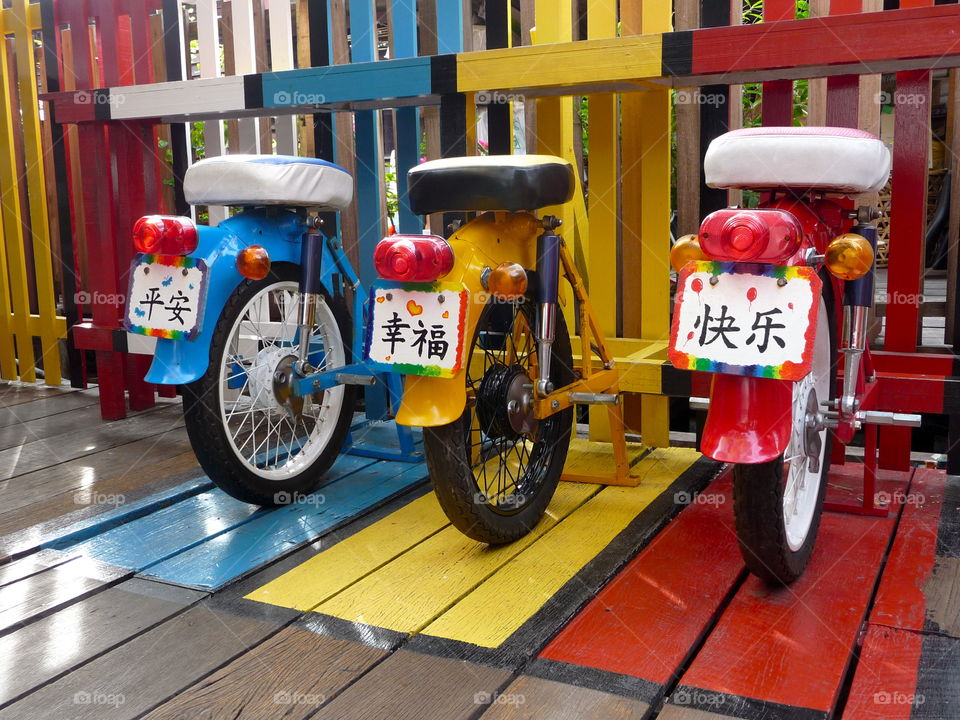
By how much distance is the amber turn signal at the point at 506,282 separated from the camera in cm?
201

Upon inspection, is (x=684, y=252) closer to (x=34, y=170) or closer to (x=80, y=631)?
(x=80, y=631)

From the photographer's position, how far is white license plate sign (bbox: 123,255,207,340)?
89.3 inches

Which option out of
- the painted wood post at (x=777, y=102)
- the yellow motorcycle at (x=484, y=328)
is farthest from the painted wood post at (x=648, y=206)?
the yellow motorcycle at (x=484, y=328)

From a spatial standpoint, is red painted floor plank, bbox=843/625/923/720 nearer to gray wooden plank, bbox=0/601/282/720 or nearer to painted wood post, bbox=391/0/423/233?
gray wooden plank, bbox=0/601/282/720

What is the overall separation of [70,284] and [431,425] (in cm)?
250

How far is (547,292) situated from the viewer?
6.98 feet

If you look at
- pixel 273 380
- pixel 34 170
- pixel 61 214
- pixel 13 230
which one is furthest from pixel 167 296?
pixel 13 230

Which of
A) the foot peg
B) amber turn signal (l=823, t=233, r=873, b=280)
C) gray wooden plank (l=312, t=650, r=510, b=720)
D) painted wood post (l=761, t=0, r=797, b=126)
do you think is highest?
painted wood post (l=761, t=0, r=797, b=126)

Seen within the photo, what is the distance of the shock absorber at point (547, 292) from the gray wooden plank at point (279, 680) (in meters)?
0.76

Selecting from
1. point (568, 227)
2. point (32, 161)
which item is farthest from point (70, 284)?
point (568, 227)

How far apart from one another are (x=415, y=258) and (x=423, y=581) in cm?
70

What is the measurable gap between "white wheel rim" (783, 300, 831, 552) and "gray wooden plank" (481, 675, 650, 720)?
1.86 ft

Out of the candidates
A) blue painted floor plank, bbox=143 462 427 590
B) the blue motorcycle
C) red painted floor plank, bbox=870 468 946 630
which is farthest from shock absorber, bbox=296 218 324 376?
red painted floor plank, bbox=870 468 946 630

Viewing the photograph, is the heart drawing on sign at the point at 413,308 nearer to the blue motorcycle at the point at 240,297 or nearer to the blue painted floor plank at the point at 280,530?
the blue motorcycle at the point at 240,297
